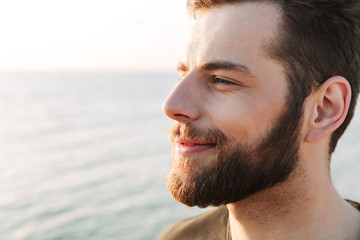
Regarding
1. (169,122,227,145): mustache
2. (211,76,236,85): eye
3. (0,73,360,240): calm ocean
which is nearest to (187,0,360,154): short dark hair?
(211,76,236,85): eye

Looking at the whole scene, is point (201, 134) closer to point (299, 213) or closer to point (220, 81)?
point (220, 81)

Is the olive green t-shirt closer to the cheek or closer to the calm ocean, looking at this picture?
the cheek

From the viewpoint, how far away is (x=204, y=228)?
306cm

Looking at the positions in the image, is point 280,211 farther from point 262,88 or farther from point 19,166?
point 19,166

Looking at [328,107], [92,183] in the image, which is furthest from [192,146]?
[92,183]

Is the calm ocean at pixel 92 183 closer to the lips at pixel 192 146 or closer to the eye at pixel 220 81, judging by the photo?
the lips at pixel 192 146

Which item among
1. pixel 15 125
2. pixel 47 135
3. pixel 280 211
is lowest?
pixel 280 211

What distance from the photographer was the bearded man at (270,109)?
7.57ft

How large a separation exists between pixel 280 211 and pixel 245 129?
0.57m

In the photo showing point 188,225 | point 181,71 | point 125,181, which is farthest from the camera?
point 125,181

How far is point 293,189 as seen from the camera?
2396 millimetres

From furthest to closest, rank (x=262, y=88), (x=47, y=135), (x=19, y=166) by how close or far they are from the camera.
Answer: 1. (x=47, y=135)
2. (x=19, y=166)
3. (x=262, y=88)

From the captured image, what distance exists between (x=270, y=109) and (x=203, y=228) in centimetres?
126

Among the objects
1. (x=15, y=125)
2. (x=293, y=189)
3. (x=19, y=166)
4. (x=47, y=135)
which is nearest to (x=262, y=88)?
(x=293, y=189)
